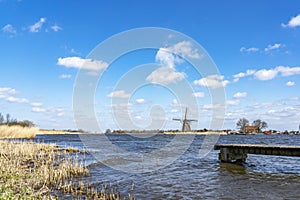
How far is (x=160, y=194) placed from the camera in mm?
9250

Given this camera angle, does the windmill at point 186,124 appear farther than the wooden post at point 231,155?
Yes

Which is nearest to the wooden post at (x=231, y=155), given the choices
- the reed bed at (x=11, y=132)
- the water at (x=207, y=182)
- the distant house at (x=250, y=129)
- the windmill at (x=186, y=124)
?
the water at (x=207, y=182)

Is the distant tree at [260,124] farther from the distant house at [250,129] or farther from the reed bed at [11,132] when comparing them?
the reed bed at [11,132]

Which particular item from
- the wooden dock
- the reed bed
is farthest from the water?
the reed bed

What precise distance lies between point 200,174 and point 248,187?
3.41m

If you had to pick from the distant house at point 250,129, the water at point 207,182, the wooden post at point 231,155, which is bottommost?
the water at point 207,182

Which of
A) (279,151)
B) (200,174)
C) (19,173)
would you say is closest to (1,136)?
(19,173)

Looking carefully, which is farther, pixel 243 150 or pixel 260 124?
pixel 260 124

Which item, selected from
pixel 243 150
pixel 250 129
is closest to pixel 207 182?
pixel 243 150

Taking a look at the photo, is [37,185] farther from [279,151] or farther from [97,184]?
[279,151]

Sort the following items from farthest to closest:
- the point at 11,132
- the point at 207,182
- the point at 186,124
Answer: the point at 186,124, the point at 11,132, the point at 207,182

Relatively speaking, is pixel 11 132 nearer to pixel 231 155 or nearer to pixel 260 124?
pixel 231 155

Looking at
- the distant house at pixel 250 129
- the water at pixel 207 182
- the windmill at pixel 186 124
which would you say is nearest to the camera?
the water at pixel 207 182

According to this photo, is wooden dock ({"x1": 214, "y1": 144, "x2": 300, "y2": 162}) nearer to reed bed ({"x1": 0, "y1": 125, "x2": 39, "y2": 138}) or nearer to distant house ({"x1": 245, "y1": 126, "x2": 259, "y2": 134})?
reed bed ({"x1": 0, "y1": 125, "x2": 39, "y2": 138})
